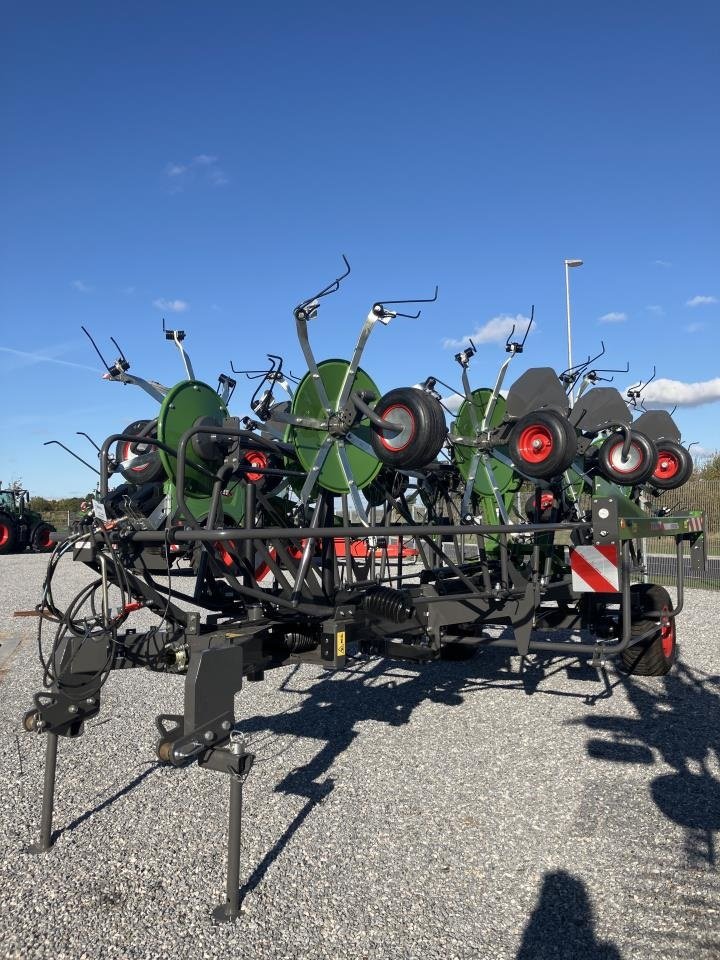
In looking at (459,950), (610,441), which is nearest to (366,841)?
(459,950)

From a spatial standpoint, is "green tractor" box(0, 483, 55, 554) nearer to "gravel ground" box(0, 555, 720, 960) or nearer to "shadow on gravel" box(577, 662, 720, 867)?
"gravel ground" box(0, 555, 720, 960)

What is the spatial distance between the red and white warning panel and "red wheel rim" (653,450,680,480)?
10.7 feet

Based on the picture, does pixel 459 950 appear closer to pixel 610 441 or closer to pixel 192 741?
pixel 192 741

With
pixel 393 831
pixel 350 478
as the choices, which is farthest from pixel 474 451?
pixel 393 831

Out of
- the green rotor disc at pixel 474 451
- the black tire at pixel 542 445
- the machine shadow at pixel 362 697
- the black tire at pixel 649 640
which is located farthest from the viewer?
the black tire at pixel 649 640

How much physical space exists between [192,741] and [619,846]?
227 centimetres

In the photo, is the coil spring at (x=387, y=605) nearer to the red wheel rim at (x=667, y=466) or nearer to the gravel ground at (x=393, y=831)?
the gravel ground at (x=393, y=831)

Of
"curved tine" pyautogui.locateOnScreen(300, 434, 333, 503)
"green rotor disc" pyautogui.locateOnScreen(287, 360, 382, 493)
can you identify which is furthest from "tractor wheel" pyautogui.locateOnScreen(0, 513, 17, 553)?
"curved tine" pyautogui.locateOnScreen(300, 434, 333, 503)

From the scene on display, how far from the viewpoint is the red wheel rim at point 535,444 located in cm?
584

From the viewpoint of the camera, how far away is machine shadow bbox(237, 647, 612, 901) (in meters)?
5.11

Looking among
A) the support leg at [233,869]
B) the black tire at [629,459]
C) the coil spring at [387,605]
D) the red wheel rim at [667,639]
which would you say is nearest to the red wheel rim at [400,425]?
the coil spring at [387,605]

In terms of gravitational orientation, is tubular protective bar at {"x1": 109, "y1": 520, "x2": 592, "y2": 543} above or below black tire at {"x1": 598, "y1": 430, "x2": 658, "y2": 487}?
below

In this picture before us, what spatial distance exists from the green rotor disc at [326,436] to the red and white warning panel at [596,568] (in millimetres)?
1609

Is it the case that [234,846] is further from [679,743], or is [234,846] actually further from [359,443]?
[679,743]
